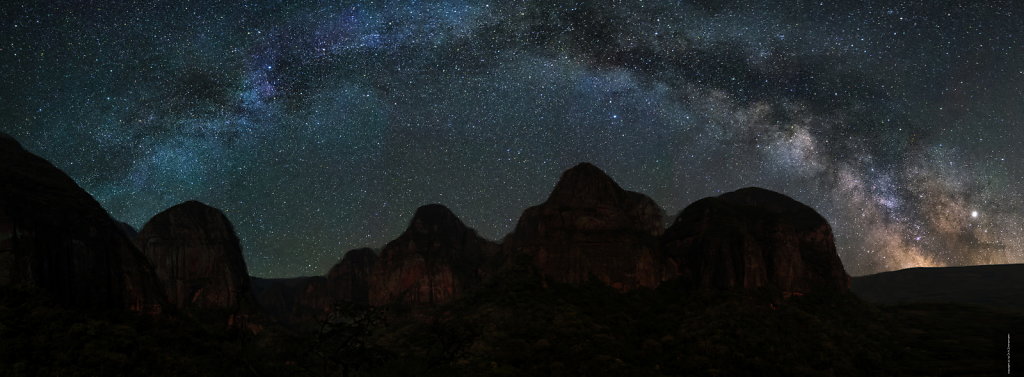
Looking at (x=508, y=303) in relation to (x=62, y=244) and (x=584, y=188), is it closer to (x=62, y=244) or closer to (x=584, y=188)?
(x=584, y=188)

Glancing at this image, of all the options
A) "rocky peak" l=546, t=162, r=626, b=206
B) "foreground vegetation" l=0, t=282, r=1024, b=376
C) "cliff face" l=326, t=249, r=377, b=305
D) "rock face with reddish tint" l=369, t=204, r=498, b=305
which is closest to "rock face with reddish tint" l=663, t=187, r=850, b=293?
"foreground vegetation" l=0, t=282, r=1024, b=376

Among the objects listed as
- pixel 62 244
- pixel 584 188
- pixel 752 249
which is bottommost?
pixel 752 249

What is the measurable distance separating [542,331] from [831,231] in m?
82.9

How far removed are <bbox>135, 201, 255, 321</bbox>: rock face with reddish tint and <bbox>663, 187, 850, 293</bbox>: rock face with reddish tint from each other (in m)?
95.9

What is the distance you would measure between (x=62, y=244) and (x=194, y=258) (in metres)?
79.1

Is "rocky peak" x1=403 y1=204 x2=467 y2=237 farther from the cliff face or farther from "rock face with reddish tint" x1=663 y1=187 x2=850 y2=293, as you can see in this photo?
"rock face with reddish tint" x1=663 y1=187 x2=850 y2=293

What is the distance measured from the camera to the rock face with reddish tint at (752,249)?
117 m

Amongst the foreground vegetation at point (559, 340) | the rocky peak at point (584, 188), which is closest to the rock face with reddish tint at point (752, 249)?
the foreground vegetation at point (559, 340)

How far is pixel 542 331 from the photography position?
290 feet

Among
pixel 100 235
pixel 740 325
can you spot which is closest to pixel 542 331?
pixel 740 325

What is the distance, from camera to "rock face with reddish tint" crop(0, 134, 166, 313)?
50281 millimetres

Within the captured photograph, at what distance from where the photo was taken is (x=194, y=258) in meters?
128

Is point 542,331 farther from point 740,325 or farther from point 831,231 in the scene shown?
point 831,231

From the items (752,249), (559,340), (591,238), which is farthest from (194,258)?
(752,249)
